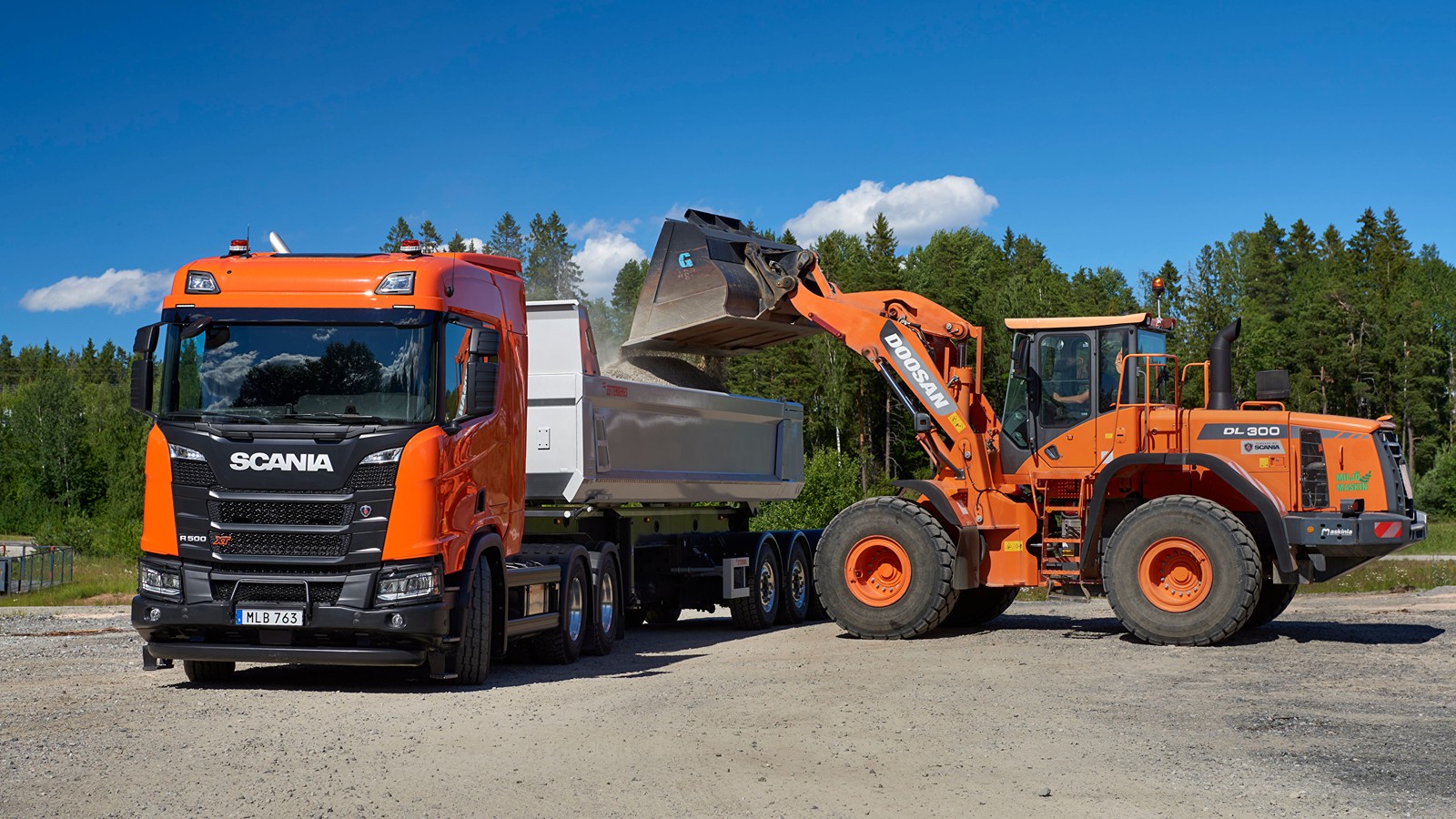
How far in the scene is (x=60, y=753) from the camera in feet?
27.0

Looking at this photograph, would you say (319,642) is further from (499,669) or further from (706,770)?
(706,770)

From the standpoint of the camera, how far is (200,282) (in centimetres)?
1114

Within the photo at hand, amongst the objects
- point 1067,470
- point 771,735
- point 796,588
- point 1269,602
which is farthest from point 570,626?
point 1269,602

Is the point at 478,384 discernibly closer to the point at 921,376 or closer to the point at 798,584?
the point at 921,376

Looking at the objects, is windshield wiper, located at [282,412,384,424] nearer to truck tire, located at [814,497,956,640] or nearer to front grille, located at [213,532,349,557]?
front grille, located at [213,532,349,557]

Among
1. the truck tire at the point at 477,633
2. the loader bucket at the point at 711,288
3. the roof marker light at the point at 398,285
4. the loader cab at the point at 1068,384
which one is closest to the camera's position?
the roof marker light at the point at 398,285

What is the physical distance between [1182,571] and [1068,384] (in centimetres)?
259

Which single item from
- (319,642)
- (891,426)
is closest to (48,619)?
(319,642)

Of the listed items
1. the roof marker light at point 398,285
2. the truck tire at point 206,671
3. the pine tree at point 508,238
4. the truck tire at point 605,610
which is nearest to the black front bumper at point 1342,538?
the truck tire at point 605,610

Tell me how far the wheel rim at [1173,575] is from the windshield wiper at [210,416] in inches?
359

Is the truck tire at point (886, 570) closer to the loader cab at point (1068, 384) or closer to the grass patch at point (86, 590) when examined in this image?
the loader cab at point (1068, 384)

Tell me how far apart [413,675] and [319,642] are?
1.88 m

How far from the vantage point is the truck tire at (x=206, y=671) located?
38.1 ft

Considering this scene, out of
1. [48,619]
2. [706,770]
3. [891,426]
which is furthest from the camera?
[891,426]
